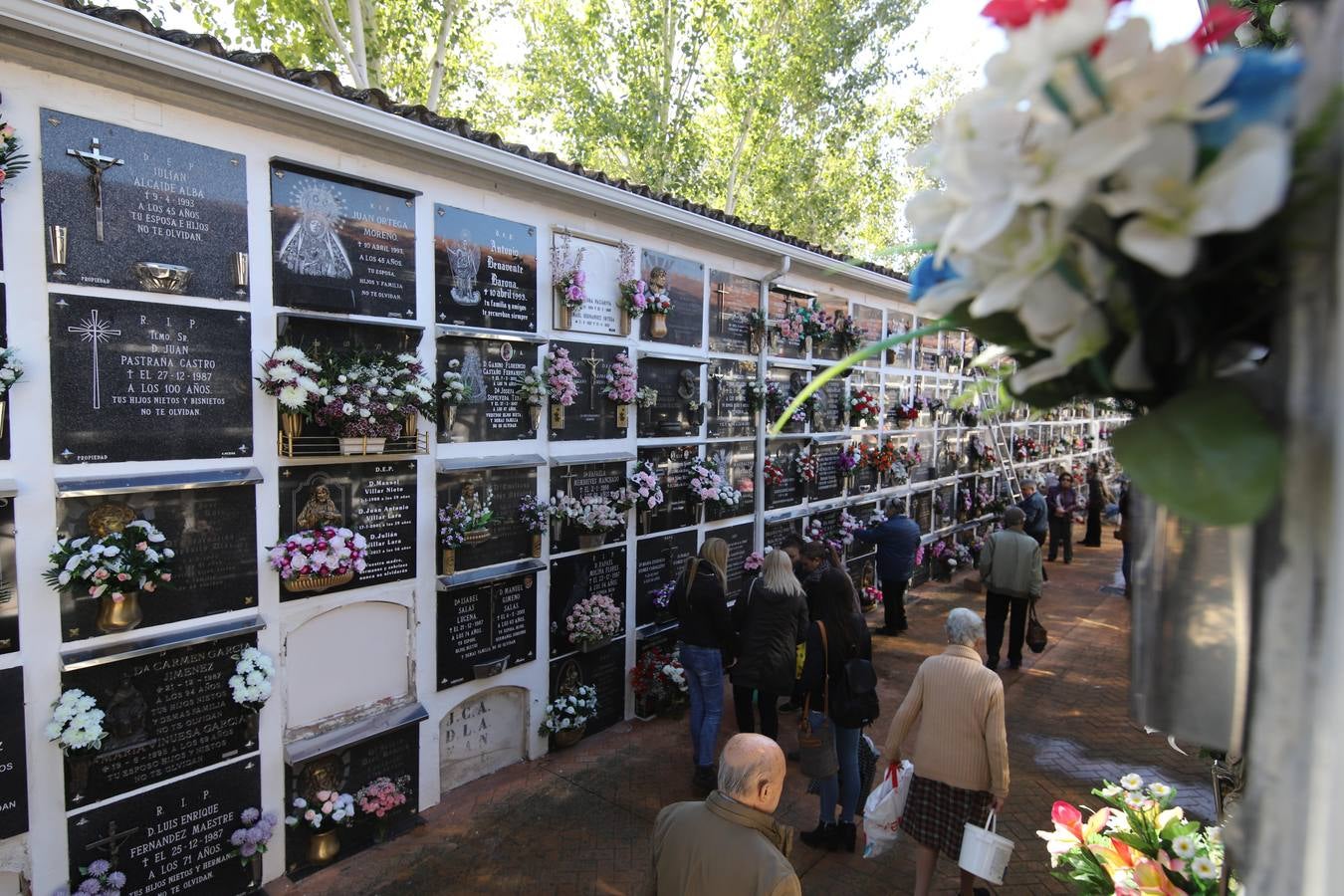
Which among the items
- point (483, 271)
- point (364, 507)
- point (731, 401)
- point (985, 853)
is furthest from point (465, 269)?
point (985, 853)

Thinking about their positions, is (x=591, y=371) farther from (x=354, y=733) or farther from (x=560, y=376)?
(x=354, y=733)

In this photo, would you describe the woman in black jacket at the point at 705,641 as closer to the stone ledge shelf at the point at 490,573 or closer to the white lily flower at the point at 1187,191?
the stone ledge shelf at the point at 490,573

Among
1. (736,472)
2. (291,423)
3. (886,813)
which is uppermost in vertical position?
(291,423)

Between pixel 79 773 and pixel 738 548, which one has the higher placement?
pixel 738 548

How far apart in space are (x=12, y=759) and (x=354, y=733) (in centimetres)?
163

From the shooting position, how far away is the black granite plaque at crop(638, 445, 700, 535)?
670 cm

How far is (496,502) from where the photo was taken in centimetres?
535

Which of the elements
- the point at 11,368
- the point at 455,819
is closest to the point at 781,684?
the point at 455,819

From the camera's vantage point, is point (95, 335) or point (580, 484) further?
point (580, 484)

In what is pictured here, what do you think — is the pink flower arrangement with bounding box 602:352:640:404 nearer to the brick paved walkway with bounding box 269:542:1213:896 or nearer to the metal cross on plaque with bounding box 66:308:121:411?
the brick paved walkway with bounding box 269:542:1213:896

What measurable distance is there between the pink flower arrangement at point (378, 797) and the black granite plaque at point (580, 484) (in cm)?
196

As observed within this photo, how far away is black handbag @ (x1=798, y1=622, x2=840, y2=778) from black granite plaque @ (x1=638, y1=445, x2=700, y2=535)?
242 centimetres

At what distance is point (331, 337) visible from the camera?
4.37m

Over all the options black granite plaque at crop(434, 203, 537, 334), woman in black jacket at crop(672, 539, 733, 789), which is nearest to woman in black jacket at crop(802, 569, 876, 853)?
woman in black jacket at crop(672, 539, 733, 789)
